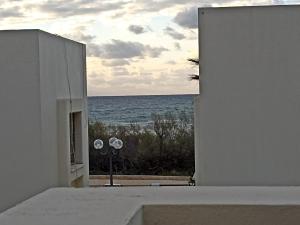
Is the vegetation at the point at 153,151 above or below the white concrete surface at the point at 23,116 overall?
→ below

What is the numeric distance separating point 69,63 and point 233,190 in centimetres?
1161

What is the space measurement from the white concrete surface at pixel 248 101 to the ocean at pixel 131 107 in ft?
145

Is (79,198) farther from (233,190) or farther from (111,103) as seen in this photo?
(111,103)

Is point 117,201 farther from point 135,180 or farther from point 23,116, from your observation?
point 135,180

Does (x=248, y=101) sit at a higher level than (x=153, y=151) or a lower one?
higher

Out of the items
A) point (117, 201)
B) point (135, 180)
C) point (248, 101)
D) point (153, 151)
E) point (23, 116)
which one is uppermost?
point (248, 101)

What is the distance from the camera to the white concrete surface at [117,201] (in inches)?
90.4

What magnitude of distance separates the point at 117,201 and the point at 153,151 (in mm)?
22650

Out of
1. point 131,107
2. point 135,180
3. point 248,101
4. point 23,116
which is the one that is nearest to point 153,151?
point 135,180

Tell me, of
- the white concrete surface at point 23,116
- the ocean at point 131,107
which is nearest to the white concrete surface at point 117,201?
the white concrete surface at point 23,116

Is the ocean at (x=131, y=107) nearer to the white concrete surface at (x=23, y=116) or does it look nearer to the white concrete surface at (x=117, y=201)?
the white concrete surface at (x=23, y=116)

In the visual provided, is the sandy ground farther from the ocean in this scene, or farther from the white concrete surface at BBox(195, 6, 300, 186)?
the ocean

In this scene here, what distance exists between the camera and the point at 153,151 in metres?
25.2

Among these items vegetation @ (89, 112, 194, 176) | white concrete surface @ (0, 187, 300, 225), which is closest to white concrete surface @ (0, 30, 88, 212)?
white concrete surface @ (0, 187, 300, 225)
